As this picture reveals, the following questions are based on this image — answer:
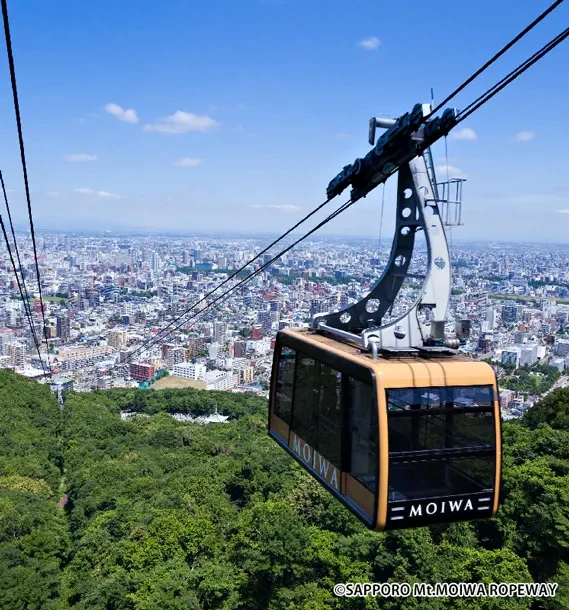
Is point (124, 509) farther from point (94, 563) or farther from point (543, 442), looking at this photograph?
point (543, 442)

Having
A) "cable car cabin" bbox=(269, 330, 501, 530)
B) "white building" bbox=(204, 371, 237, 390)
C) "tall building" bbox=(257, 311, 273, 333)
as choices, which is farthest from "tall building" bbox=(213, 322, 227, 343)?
"cable car cabin" bbox=(269, 330, 501, 530)

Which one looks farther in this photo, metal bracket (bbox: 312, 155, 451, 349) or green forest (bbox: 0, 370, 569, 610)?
green forest (bbox: 0, 370, 569, 610)

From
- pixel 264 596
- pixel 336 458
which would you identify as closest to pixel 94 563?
pixel 264 596

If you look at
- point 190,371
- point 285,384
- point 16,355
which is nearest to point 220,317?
point 190,371

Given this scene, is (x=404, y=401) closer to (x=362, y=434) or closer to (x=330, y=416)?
(x=362, y=434)

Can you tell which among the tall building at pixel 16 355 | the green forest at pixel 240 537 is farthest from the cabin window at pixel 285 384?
the tall building at pixel 16 355

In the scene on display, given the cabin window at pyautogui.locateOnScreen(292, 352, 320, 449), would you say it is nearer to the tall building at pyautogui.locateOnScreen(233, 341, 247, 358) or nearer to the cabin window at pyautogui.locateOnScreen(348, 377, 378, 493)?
the cabin window at pyautogui.locateOnScreen(348, 377, 378, 493)
